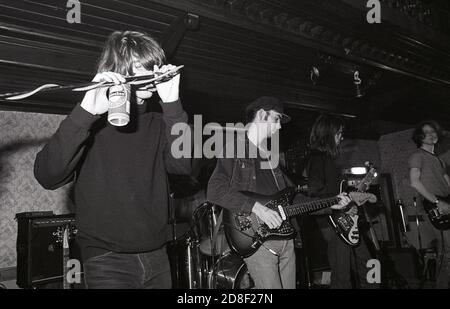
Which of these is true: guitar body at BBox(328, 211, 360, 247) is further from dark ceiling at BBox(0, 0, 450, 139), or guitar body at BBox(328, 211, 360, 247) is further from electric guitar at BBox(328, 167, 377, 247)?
dark ceiling at BBox(0, 0, 450, 139)

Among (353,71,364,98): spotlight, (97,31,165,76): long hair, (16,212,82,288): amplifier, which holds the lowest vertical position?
(16,212,82,288): amplifier

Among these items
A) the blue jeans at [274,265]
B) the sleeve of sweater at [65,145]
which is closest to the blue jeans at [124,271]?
the sleeve of sweater at [65,145]

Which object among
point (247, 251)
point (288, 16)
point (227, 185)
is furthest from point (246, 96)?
point (247, 251)

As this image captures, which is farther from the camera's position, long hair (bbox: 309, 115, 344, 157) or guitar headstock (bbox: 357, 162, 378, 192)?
guitar headstock (bbox: 357, 162, 378, 192)

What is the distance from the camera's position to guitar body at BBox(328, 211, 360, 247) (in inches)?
131

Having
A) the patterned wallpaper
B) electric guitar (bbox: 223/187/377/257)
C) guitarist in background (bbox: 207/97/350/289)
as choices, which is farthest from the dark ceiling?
electric guitar (bbox: 223/187/377/257)

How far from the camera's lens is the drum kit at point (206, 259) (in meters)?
3.87

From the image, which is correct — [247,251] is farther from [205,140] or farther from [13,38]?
[205,140]

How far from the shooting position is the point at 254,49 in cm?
445

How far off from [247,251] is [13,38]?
3205 millimetres

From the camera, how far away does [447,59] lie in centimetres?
548

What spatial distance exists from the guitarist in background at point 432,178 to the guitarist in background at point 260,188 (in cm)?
214

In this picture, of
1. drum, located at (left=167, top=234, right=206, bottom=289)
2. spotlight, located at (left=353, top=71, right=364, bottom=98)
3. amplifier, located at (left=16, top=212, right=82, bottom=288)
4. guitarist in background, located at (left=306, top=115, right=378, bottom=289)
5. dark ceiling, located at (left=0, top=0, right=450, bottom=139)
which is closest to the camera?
guitarist in background, located at (left=306, top=115, right=378, bottom=289)

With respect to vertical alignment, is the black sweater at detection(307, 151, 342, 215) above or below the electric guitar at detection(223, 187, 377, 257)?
above
